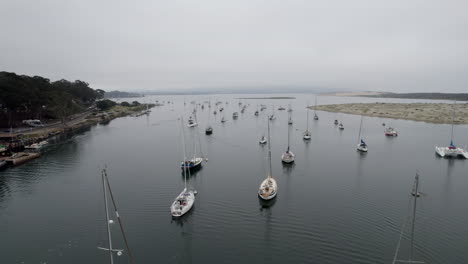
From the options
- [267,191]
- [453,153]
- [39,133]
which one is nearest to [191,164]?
[267,191]

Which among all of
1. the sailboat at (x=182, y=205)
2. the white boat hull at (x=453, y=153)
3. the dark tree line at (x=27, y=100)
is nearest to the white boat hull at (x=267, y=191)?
the sailboat at (x=182, y=205)

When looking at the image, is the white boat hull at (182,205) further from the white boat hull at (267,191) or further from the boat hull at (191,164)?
the boat hull at (191,164)

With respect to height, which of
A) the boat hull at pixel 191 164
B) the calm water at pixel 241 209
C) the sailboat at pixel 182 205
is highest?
the boat hull at pixel 191 164

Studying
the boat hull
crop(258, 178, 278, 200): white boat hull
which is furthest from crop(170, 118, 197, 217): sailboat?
the boat hull

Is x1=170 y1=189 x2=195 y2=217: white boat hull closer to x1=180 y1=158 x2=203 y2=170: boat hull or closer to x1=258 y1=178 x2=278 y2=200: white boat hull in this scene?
x1=258 y1=178 x2=278 y2=200: white boat hull

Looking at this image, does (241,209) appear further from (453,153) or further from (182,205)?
(453,153)

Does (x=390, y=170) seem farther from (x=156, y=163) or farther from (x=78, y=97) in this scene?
(x=78, y=97)
